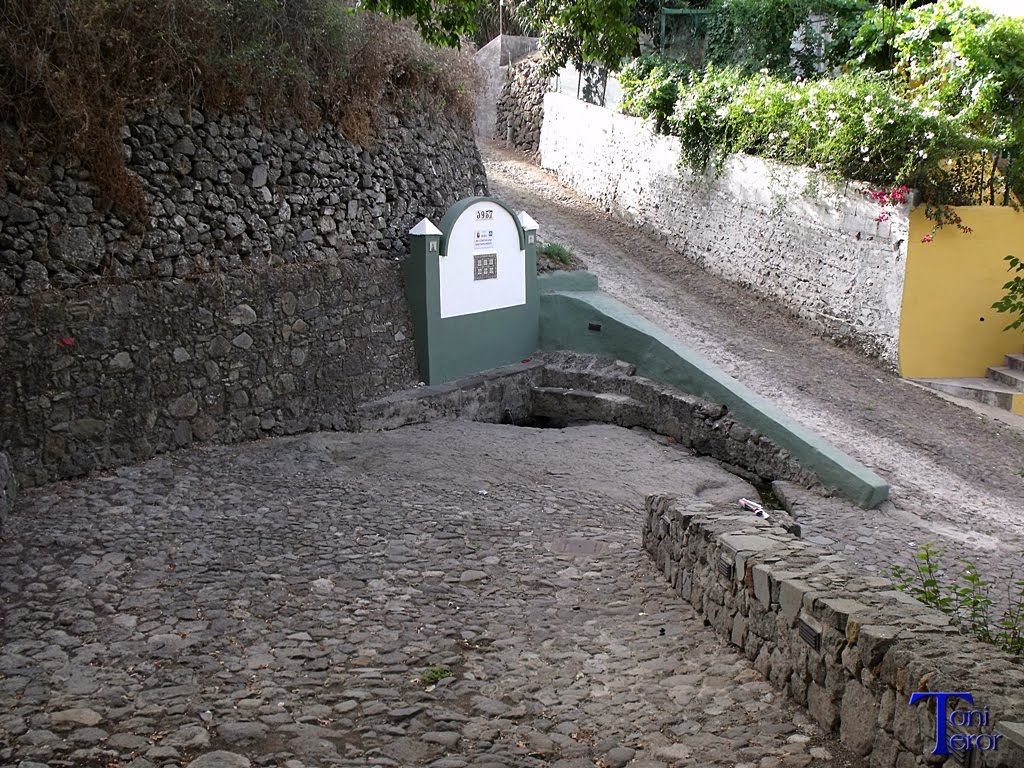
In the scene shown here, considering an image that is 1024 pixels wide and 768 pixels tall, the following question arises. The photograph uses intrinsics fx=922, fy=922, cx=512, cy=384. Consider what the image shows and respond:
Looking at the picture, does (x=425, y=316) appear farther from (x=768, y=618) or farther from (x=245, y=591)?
(x=768, y=618)

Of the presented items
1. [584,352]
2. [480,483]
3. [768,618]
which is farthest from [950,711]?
[584,352]

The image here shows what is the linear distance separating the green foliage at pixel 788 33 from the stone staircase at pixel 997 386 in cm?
608

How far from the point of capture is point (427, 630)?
5227mm

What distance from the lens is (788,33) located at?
50.2 feet

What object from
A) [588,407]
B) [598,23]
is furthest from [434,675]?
[588,407]

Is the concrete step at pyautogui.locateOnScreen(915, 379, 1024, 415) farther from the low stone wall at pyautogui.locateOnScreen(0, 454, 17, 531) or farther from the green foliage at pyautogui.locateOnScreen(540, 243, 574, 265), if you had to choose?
the low stone wall at pyautogui.locateOnScreen(0, 454, 17, 531)

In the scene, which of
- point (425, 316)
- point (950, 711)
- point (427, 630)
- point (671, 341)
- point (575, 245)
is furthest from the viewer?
A: point (575, 245)

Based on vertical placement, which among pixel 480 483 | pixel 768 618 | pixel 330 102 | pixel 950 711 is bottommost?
pixel 480 483

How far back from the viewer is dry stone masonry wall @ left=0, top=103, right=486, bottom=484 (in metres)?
7.36

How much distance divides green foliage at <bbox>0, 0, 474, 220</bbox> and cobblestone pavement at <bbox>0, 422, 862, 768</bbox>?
2.90 metres

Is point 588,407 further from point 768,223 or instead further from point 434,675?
point 434,675

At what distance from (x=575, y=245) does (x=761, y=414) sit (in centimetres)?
Answer: 583

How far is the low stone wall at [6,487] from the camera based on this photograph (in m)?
6.43

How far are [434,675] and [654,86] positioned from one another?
1314 cm
